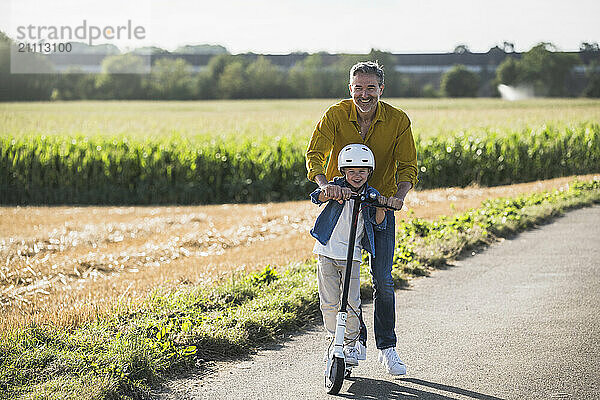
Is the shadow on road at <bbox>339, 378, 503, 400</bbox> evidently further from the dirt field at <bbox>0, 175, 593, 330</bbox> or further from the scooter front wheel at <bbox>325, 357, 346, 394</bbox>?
the dirt field at <bbox>0, 175, 593, 330</bbox>

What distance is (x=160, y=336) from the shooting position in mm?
5578

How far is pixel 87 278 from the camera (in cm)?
1034

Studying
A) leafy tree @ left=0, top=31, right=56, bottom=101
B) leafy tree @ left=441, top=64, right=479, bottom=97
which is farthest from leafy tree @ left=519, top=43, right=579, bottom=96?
leafy tree @ left=0, top=31, right=56, bottom=101

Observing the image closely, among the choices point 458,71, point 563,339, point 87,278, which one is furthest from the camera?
point 458,71

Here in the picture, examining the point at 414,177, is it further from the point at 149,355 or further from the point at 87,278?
the point at 87,278

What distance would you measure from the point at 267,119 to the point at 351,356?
27.7 m

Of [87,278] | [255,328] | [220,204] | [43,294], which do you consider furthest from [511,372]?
[220,204]

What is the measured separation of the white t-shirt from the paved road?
2.83 ft

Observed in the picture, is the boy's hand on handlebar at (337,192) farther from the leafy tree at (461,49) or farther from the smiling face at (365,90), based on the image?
the leafy tree at (461,49)

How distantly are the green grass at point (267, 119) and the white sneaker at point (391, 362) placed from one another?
61.9 feet

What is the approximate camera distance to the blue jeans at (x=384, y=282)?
201 inches

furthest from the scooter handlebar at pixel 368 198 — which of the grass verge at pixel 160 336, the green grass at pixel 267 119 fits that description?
the green grass at pixel 267 119

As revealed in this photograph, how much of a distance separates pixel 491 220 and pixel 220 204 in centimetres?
1149

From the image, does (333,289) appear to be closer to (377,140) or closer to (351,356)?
(351,356)
